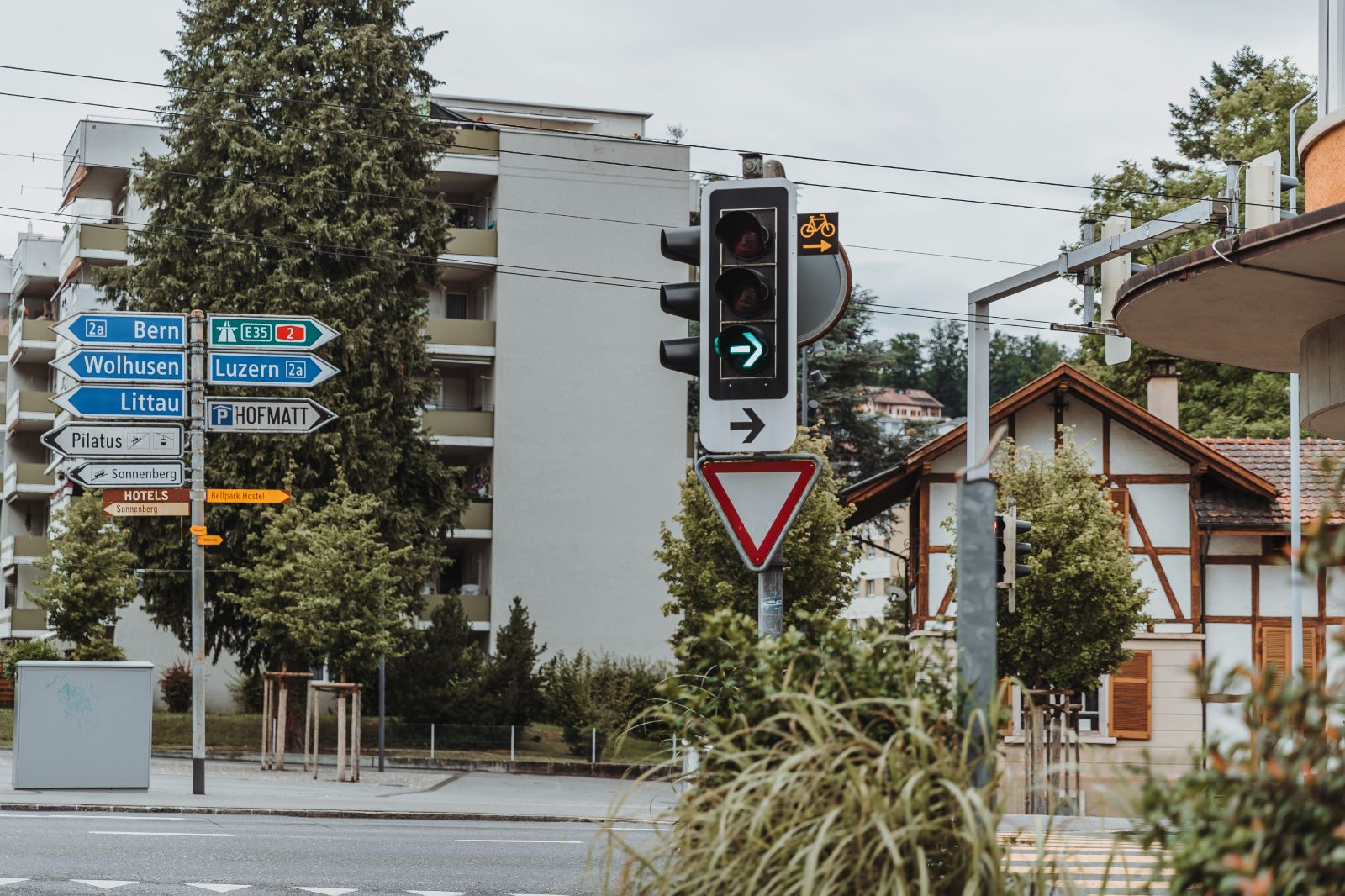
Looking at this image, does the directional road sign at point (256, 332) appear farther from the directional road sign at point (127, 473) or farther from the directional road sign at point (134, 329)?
the directional road sign at point (127, 473)

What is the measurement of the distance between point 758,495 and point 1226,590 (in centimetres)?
2706

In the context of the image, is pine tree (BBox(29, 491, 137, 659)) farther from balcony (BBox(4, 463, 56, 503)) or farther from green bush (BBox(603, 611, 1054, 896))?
green bush (BBox(603, 611, 1054, 896))

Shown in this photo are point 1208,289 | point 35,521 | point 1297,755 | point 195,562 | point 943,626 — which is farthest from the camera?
point 35,521

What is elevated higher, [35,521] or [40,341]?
[40,341]

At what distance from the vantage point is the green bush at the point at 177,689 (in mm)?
42156

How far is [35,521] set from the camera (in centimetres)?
6338

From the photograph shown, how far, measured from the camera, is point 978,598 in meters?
4.85

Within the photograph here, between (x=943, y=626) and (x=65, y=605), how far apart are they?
3737 centimetres

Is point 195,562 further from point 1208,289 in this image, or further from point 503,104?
point 503,104

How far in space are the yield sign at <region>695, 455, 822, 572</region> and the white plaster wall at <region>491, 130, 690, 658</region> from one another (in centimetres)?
3924

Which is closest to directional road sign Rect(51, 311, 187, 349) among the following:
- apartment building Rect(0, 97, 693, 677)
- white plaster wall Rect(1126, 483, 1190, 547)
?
white plaster wall Rect(1126, 483, 1190, 547)

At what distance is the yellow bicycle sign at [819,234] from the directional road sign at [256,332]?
537 inches

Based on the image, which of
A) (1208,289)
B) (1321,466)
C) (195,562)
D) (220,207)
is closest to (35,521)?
(220,207)

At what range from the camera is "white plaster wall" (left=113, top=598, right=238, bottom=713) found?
45.6 m
